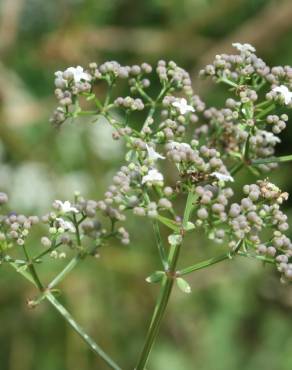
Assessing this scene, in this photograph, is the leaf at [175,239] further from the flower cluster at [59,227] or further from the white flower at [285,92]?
the white flower at [285,92]

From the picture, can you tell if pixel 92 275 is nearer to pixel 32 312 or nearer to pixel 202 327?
pixel 32 312

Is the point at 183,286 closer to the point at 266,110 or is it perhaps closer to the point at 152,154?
the point at 152,154

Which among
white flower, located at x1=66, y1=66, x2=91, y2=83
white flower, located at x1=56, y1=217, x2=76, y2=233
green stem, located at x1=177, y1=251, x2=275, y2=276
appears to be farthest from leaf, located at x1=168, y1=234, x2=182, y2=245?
white flower, located at x1=66, y1=66, x2=91, y2=83

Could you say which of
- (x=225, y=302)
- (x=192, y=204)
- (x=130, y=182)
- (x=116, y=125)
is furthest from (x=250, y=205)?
(x=225, y=302)

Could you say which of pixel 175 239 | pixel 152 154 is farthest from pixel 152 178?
pixel 175 239

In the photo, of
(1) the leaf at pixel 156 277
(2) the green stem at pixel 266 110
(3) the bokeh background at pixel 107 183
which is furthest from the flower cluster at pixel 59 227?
(3) the bokeh background at pixel 107 183

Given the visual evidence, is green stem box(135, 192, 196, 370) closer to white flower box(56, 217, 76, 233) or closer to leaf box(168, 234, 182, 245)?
leaf box(168, 234, 182, 245)

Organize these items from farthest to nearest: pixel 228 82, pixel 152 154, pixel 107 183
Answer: pixel 107 183
pixel 228 82
pixel 152 154
